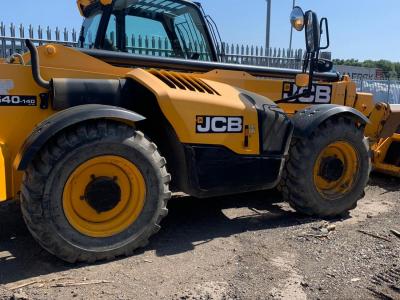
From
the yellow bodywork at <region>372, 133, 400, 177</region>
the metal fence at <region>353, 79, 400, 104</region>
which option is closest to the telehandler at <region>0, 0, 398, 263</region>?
the yellow bodywork at <region>372, 133, 400, 177</region>

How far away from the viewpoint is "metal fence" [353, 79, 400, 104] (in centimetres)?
1630

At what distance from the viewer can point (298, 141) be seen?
461 cm

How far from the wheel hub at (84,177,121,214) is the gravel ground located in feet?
1.42

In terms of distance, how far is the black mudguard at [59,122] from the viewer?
3.31m

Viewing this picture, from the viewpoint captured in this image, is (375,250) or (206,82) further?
(206,82)

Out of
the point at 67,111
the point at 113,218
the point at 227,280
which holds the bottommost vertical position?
the point at 227,280

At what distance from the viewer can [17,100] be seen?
12.0 ft

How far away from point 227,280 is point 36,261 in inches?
56.9

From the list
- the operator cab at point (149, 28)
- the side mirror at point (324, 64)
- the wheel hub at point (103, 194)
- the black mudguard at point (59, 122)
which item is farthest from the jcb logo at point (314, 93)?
the wheel hub at point (103, 194)

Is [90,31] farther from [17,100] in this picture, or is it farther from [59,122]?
[59,122]

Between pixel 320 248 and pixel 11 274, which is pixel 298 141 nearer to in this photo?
pixel 320 248

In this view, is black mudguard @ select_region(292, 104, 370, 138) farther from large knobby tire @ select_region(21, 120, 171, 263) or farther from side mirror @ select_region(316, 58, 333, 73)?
large knobby tire @ select_region(21, 120, 171, 263)

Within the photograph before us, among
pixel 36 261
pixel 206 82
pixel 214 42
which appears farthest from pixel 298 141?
pixel 36 261

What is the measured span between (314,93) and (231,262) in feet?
8.28
